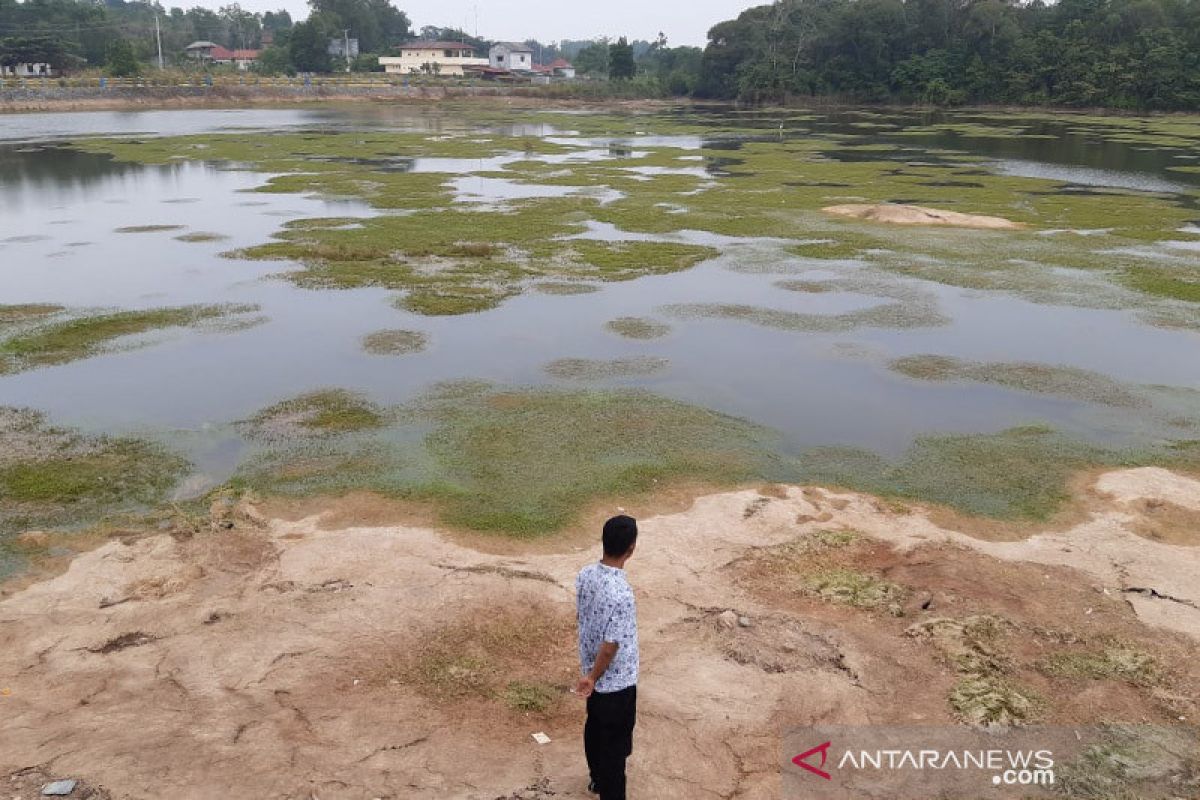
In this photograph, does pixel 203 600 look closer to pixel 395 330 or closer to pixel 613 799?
pixel 613 799

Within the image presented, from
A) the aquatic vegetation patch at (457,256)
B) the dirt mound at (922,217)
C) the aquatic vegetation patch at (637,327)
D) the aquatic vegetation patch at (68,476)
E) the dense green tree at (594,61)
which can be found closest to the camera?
the aquatic vegetation patch at (68,476)

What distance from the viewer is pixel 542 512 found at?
1240 cm

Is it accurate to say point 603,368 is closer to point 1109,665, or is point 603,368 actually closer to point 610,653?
point 1109,665

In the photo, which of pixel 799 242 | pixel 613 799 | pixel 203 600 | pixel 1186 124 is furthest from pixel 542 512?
pixel 1186 124

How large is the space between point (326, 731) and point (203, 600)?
3243 millimetres

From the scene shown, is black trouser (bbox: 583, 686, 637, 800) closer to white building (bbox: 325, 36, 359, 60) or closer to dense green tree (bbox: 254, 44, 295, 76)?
dense green tree (bbox: 254, 44, 295, 76)

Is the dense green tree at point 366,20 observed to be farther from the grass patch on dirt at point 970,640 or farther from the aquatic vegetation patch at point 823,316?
the grass patch on dirt at point 970,640

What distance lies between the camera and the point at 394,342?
66.9 feet

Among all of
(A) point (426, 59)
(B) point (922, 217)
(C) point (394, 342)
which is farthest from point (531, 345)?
(A) point (426, 59)

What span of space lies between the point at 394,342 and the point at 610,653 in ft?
50.6

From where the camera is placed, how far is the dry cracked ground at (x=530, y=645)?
24.4ft

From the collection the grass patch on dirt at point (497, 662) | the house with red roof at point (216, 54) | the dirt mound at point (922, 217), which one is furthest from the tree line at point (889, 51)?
the grass patch on dirt at point (497, 662)

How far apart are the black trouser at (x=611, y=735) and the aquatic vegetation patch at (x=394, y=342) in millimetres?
14361

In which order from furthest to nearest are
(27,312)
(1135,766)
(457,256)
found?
1. (457,256)
2. (27,312)
3. (1135,766)
